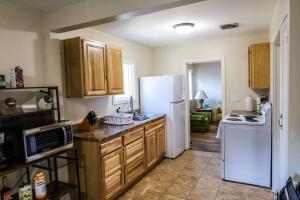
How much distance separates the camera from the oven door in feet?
5.91

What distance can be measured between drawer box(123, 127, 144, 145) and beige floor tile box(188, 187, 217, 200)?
1.06 m

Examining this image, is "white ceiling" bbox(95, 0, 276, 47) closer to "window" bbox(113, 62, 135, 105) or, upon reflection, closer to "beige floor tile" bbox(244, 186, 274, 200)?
"window" bbox(113, 62, 135, 105)

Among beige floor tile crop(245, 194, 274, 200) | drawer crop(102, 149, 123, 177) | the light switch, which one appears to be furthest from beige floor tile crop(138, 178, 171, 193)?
the light switch

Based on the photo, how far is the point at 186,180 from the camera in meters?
3.16

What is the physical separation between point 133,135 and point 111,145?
1.66ft

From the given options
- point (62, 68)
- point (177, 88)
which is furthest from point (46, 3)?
point (177, 88)

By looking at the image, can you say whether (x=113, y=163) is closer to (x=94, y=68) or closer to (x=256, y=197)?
(x=94, y=68)

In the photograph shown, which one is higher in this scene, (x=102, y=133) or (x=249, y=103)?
(x=249, y=103)

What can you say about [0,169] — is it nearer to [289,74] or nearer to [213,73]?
[289,74]

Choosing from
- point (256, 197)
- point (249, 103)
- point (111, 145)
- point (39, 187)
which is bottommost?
point (256, 197)

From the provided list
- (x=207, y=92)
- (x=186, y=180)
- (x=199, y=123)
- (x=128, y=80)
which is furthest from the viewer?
(x=207, y=92)

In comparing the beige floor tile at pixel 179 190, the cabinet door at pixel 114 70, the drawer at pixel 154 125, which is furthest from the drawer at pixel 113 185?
the cabinet door at pixel 114 70

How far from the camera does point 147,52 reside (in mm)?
4711

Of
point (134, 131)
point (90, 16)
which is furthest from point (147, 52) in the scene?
point (90, 16)
